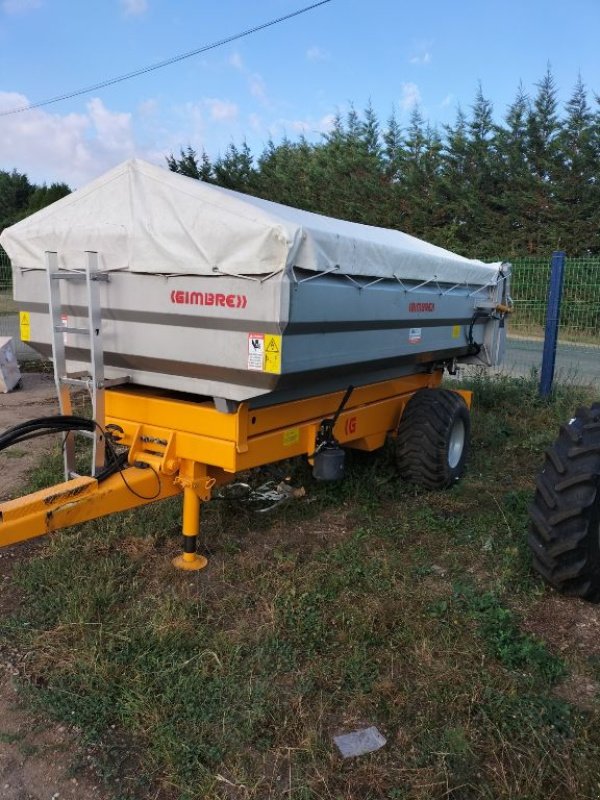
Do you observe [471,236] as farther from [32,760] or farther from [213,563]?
[32,760]

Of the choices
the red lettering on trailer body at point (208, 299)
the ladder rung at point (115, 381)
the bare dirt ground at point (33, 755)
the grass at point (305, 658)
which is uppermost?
the red lettering on trailer body at point (208, 299)

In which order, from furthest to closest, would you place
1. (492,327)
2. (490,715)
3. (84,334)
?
(492,327)
(84,334)
(490,715)

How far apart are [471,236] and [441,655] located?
17.6 m

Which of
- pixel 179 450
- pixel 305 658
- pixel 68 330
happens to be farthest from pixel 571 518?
pixel 68 330

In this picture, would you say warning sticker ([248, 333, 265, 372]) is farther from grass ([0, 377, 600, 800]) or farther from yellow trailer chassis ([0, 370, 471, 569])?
grass ([0, 377, 600, 800])

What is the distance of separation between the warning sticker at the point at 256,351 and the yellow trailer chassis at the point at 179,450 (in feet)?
1.13

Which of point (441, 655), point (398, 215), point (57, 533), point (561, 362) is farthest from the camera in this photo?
point (398, 215)

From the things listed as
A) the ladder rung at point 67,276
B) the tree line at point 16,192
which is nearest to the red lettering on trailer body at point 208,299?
the ladder rung at point 67,276

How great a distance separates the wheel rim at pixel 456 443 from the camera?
5245mm

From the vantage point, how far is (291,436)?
12.5ft

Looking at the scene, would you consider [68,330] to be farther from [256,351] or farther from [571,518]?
[571,518]

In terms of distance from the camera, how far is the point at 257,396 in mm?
3209

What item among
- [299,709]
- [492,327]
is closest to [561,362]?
[492,327]

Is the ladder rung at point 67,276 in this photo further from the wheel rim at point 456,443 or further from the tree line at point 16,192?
the tree line at point 16,192
